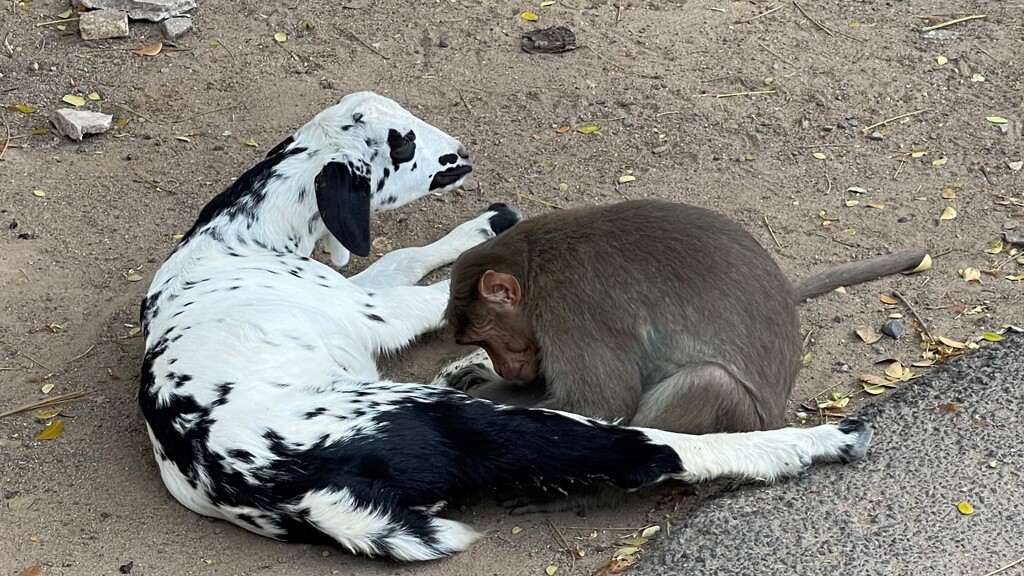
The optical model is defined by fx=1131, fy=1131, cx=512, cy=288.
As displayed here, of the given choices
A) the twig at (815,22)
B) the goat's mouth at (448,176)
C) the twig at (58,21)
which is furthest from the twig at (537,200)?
the twig at (58,21)

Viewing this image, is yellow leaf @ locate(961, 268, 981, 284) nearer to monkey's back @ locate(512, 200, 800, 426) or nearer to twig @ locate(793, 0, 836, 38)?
monkey's back @ locate(512, 200, 800, 426)

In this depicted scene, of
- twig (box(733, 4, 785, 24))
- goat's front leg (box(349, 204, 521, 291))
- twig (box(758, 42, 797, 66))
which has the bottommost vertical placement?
goat's front leg (box(349, 204, 521, 291))

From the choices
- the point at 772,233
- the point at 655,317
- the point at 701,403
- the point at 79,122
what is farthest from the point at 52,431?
the point at 772,233

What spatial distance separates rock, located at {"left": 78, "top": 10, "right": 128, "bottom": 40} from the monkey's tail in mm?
5439

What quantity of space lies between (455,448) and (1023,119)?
4.74 metres

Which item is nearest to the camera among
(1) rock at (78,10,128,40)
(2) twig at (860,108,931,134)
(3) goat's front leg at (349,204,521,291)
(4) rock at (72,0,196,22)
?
(3) goat's front leg at (349,204,521,291)

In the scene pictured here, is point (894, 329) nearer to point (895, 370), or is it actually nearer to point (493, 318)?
point (895, 370)

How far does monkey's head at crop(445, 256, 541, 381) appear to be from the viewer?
193 inches

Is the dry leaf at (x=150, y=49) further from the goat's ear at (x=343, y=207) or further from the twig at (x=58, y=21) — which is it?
the goat's ear at (x=343, y=207)

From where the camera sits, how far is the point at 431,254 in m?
6.48

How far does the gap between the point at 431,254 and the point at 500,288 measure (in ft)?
Answer: 5.39

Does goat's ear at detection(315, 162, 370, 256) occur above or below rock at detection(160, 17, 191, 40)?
above

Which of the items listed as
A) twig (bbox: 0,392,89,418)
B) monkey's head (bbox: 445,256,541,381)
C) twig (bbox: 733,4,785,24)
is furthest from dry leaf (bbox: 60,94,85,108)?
twig (bbox: 733,4,785,24)

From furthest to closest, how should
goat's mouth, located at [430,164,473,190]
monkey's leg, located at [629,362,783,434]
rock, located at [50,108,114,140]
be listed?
rock, located at [50,108,114,140]
goat's mouth, located at [430,164,473,190]
monkey's leg, located at [629,362,783,434]
